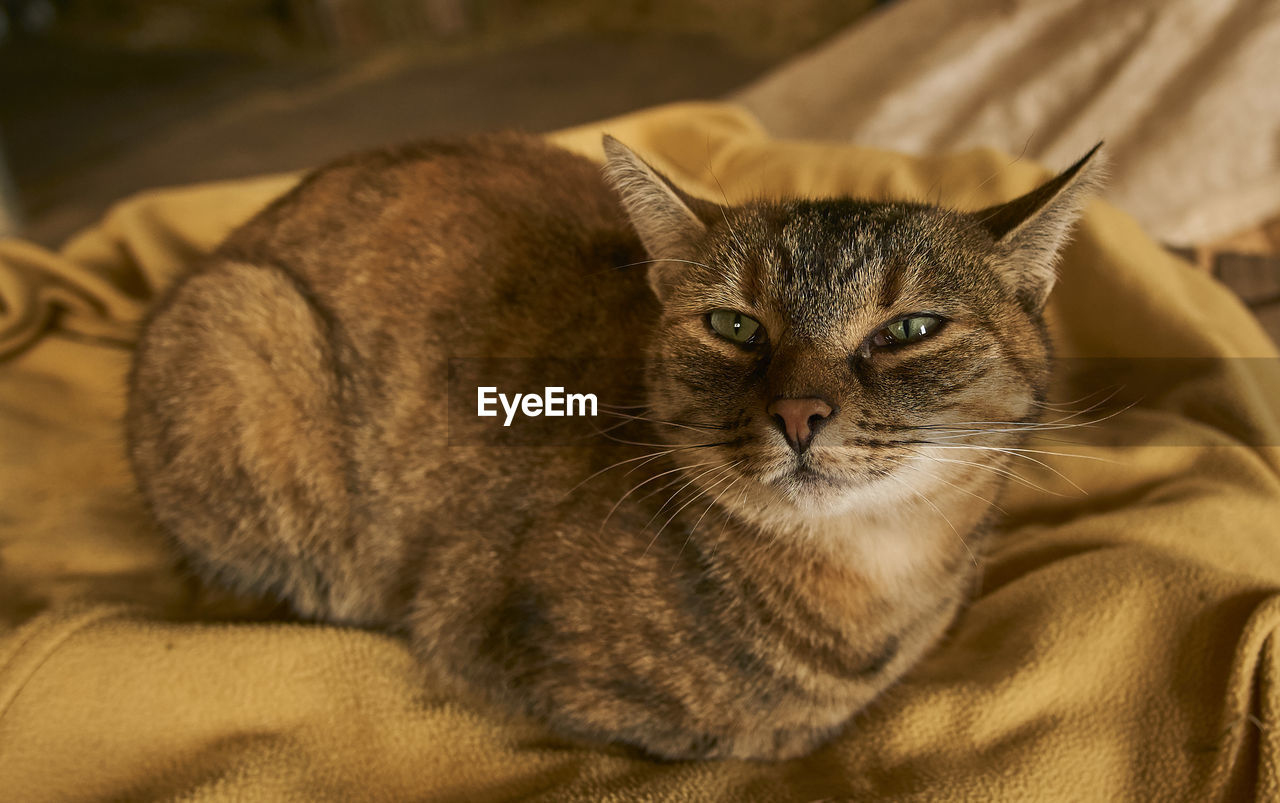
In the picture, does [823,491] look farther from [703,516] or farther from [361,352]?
[361,352]

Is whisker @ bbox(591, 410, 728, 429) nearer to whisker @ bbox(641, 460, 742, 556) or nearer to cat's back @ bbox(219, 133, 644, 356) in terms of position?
whisker @ bbox(641, 460, 742, 556)

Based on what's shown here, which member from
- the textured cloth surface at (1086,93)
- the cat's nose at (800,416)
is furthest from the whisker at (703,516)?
the textured cloth surface at (1086,93)

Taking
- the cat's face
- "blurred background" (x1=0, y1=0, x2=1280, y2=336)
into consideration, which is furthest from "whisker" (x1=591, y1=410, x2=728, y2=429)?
"blurred background" (x1=0, y1=0, x2=1280, y2=336)

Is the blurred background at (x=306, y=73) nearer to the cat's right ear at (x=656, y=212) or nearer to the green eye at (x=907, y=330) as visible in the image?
the cat's right ear at (x=656, y=212)

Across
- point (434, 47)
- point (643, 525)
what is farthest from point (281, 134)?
point (643, 525)

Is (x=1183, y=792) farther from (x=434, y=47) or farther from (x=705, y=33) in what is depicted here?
(x=434, y=47)

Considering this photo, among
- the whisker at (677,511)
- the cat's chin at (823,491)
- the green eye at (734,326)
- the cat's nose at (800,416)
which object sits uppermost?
the green eye at (734,326)

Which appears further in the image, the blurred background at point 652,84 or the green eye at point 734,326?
the blurred background at point 652,84

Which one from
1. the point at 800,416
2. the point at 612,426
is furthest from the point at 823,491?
the point at 612,426
